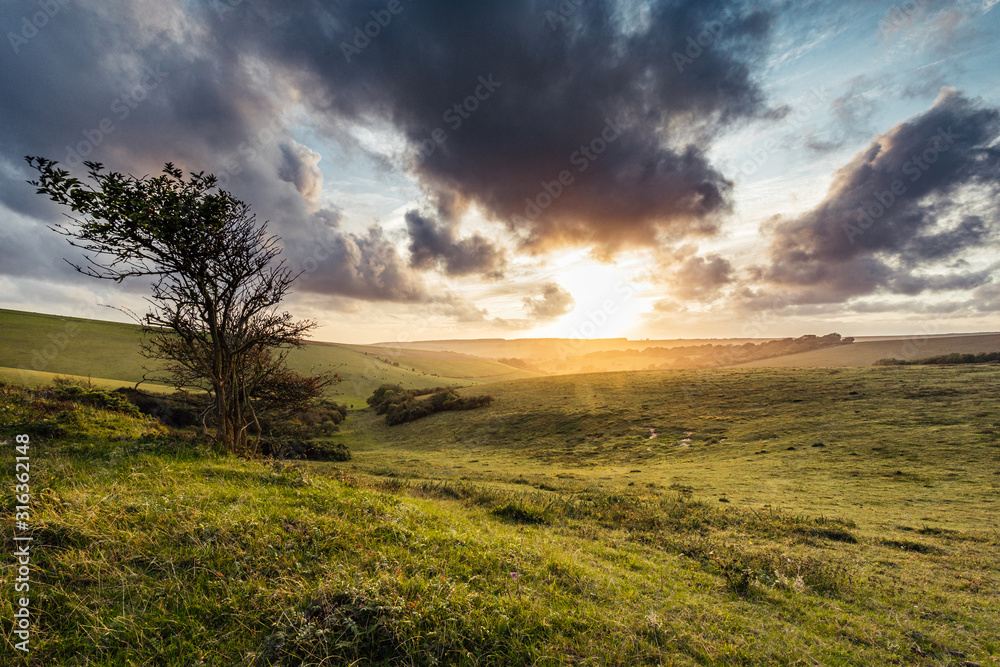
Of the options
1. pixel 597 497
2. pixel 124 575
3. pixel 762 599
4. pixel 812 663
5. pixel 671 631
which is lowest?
pixel 597 497

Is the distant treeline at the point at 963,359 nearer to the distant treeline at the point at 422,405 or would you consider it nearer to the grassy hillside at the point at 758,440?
the grassy hillside at the point at 758,440

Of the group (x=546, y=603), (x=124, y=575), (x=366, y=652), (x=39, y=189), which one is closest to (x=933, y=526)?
(x=546, y=603)

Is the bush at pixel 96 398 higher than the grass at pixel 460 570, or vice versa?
the bush at pixel 96 398

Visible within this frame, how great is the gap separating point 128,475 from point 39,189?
24.2 ft

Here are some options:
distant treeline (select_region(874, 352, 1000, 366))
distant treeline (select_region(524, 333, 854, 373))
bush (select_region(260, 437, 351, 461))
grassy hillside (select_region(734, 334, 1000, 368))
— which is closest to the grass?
bush (select_region(260, 437, 351, 461))

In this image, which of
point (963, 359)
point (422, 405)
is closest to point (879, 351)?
point (963, 359)

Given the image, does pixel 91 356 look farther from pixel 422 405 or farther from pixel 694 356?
pixel 694 356

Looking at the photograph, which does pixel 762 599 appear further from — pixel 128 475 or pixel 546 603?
pixel 128 475

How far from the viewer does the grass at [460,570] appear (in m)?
4.02

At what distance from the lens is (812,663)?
16.5ft

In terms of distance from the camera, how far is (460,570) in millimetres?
5629

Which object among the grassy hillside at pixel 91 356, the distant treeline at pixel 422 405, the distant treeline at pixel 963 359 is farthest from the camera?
the distant treeline at pixel 422 405

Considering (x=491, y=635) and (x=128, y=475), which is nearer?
(x=491, y=635)

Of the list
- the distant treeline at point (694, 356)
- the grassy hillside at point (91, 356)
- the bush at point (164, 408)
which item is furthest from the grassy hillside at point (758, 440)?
the distant treeline at point (694, 356)
